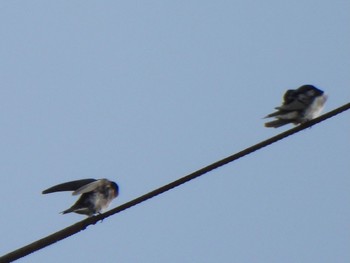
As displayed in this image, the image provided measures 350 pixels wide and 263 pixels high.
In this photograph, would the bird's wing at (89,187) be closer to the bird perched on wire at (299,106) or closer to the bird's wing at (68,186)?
the bird's wing at (68,186)

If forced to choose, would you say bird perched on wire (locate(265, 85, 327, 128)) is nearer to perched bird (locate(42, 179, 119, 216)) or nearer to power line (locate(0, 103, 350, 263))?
perched bird (locate(42, 179, 119, 216))

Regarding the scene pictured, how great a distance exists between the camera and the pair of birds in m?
9.80

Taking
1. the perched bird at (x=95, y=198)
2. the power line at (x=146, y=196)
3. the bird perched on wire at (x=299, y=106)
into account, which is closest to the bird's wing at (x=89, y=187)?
the perched bird at (x=95, y=198)

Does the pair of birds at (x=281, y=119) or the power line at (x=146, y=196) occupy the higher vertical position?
the pair of birds at (x=281, y=119)

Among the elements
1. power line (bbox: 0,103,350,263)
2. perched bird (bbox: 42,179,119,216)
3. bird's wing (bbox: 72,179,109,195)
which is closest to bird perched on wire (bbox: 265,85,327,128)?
bird's wing (bbox: 72,179,109,195)

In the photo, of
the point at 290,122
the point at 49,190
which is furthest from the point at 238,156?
the point at 290,122

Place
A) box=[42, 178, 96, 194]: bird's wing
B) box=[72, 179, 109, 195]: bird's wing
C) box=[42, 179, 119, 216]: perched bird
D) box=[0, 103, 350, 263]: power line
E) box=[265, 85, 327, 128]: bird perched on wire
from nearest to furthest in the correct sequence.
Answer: box=[0, 103, 350, 263]: power line, box=[42, 178, 96, 194]: bird's wing, box=[72, 179, 109, 195]: bird's wing, box=[265, 85, 327, 128]: bird perched on wire, box=[42, 179, 119, 216]: perched bird

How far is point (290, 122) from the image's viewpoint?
9.95m

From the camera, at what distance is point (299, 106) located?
10.3m

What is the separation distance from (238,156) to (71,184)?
11.3 ft

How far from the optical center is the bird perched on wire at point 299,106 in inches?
382

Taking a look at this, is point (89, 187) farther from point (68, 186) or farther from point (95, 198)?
point (95, 198)

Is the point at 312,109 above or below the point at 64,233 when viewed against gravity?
above

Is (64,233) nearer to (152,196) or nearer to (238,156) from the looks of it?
(152,196)
